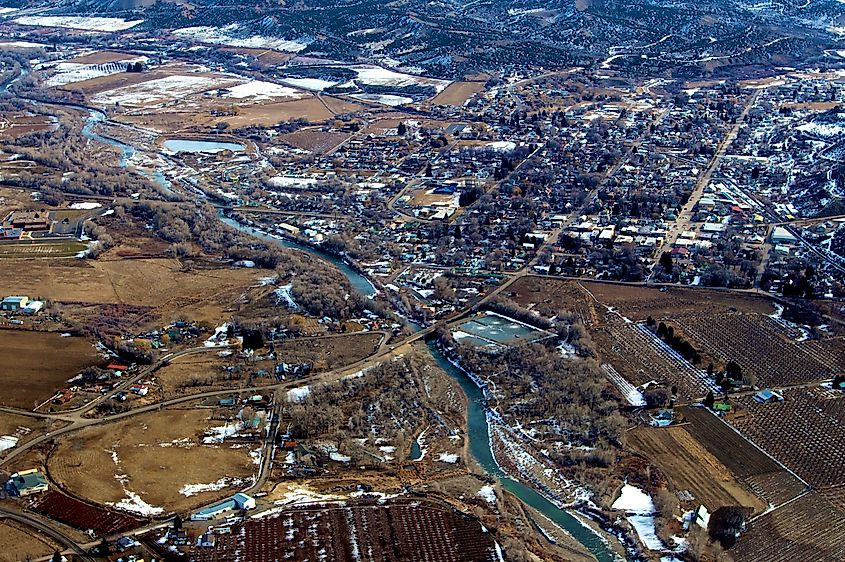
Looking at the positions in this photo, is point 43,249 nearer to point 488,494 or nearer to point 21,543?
point 21,543

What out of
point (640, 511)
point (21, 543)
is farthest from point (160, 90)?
point (640, 511)

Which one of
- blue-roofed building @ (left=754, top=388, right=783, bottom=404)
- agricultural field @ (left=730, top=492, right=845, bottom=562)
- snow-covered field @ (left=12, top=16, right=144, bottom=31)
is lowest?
snow-covered field @ (left=12, top=16, right=144, bottom=31)

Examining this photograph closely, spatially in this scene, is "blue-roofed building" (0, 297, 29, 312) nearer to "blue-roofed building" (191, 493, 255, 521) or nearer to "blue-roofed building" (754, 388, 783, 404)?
"blue-roofed building" (191, 493, 255, 521)

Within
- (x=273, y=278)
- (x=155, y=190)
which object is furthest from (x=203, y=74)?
(x=273, y=278)

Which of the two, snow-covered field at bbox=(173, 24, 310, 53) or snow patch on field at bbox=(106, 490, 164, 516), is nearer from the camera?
snow patch on field at bbox=(106, 490, 164, 516)

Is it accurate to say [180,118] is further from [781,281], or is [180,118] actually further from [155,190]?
[781,281]

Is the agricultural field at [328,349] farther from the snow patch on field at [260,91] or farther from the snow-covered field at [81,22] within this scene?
the snow-covered field at [81,22]

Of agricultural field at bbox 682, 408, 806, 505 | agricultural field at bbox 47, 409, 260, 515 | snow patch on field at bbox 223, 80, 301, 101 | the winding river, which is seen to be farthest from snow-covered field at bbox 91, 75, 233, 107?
agricultural field at bbox 682, 408, 806, 505
